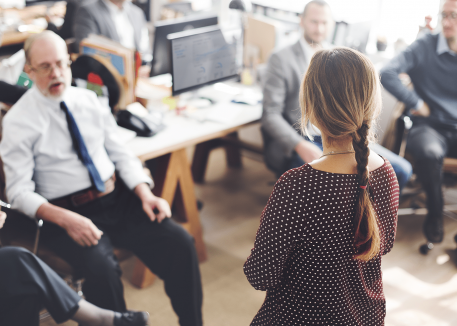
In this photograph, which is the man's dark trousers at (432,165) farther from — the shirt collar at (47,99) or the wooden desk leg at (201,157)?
the shirt collar at (47,99)

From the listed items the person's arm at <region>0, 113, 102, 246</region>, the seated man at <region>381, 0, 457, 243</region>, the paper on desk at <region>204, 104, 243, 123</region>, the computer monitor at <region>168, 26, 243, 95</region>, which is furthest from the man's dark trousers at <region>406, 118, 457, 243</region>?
the person's arm at <region>0, 113, 102, 246</region>

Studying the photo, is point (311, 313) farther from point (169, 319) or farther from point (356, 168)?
point (169, 319)

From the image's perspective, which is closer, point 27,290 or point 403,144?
point 27,290

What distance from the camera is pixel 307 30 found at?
2.46 m

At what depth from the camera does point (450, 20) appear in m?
2.56

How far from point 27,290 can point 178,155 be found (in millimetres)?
989

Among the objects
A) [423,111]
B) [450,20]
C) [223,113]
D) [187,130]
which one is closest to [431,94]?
[423,111]

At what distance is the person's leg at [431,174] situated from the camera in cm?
244

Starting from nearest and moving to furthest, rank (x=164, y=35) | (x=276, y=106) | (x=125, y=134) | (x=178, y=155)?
(x=125, y=134)
(x=178, y=155)
(x=276, y=106)
(x=164, y=35)

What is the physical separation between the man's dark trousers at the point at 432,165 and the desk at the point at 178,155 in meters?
0.91

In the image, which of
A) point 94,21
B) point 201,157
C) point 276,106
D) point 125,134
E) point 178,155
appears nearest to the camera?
point 125,134

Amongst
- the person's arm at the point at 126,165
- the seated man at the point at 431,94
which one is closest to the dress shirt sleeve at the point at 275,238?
the person's arm at the point at 126,165

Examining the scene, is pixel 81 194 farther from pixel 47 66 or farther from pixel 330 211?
pixel 330 211

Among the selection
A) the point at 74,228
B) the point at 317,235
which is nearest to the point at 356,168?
the point at 317,235
